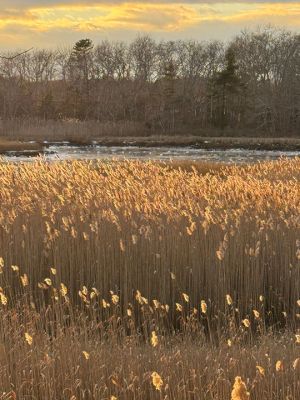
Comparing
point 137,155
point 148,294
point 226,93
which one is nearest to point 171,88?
point 226,93

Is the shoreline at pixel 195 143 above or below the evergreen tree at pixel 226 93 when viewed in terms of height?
below

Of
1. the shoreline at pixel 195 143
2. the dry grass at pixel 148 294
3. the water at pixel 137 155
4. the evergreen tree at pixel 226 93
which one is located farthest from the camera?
the evergreen tree at pixel 226 93

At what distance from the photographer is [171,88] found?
2478 inches

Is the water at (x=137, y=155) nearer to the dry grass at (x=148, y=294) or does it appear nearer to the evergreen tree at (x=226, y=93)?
the evergreen tree at (x=226, y=93)

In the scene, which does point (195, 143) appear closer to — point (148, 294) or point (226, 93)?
point (226, 93)

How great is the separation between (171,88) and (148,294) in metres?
58.0

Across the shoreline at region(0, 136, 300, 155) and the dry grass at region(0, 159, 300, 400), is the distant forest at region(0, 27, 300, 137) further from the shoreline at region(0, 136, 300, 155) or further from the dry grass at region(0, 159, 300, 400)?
the dry grass at region(0, 159, 300, 400)

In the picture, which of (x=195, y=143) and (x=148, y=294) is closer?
(x=148, y=294)

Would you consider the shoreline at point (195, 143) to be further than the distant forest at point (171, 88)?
No

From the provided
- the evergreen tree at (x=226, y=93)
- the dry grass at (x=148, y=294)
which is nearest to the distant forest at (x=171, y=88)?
the evergreen tree at (x=226, y=93)

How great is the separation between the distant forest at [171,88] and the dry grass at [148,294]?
150 feet

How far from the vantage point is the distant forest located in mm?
59281

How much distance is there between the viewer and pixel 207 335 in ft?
19.1

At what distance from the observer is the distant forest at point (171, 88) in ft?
194
